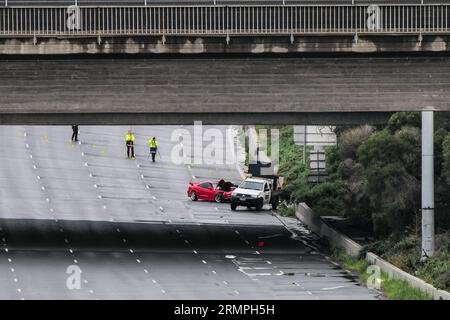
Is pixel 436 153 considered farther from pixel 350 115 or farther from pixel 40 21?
pixel 40 21

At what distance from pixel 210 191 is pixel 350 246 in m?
18.8

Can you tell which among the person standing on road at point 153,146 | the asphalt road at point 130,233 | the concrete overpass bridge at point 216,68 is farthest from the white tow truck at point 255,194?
the concrete overpass bridge at point 216,68

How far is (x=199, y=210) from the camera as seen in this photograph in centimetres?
7306

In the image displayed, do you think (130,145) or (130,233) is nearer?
(130,233)

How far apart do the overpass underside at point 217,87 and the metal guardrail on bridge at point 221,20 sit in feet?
4.84

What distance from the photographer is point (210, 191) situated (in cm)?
7588

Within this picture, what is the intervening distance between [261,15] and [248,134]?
33.4 meters

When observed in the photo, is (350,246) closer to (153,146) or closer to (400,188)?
(400,188)

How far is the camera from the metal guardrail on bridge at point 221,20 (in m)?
56.2

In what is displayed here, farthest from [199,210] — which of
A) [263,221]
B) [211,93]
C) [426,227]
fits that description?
[426,227]

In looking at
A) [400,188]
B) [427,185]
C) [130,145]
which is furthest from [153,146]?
[427,185]

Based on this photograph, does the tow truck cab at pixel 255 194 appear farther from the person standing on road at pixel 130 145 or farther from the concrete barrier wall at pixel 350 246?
the person standing on road at pixel 130 145

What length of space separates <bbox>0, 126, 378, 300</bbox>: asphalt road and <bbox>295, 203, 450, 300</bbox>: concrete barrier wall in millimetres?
901

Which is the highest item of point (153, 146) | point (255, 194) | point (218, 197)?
point (153, 146)
